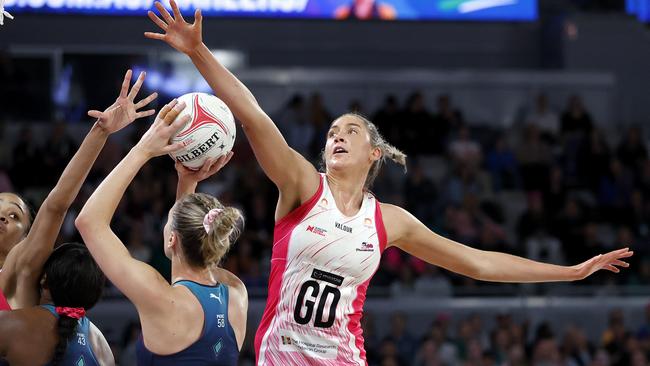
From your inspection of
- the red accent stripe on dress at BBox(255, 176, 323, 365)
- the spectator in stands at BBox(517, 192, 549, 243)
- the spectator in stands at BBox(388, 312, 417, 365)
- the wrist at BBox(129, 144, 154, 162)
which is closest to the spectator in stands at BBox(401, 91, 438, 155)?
the spectator in stands at BBox(517, 192, 549, 243)

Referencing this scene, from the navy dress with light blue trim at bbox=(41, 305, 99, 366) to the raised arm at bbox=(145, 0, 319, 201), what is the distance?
1055mm

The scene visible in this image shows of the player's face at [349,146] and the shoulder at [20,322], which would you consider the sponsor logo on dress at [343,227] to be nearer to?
the player's face at [349,146]

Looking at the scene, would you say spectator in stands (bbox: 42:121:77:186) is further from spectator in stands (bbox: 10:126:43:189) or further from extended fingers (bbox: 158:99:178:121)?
extended fingers (bbox: 158:99:178:121)

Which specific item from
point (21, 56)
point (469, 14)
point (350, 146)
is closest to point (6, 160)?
point (21, 56)

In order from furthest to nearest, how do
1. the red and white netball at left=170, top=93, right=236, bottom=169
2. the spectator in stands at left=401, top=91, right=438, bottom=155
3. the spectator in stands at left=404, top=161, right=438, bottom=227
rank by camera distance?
the spectator in stands at left=401, top=91, right=438, bottom=155
the spectator in stands at left=404, top=161, right=438, bottom=227
the red and white netball at left=170, top=93, right=236, bottom=169

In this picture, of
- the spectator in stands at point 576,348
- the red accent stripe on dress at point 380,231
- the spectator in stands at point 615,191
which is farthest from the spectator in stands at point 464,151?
the red accent stripe on dress at point 380,231

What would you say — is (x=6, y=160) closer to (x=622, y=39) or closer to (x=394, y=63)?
(x=394, y=63)

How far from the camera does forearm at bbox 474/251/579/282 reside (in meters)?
5.07

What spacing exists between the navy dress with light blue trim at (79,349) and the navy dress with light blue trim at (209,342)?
17.4 inches

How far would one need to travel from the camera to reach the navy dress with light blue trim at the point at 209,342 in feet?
12.6

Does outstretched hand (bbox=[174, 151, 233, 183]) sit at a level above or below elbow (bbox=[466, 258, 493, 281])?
above

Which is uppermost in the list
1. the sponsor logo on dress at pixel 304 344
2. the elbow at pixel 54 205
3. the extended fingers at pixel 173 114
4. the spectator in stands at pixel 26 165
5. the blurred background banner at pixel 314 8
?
the blurred background banner at pixel 314 8

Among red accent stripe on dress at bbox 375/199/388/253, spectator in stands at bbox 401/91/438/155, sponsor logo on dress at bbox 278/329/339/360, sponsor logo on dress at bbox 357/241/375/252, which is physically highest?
spectator in stands at bbox 401/91/438/155

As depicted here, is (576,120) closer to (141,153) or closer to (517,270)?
(517,270)
